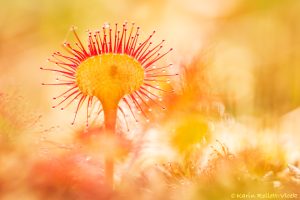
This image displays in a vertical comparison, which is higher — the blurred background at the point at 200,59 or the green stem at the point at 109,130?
the blurred background at the point at 200,59

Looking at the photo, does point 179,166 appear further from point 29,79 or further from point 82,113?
point 29,79

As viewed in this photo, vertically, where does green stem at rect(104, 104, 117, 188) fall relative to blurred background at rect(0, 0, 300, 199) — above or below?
below

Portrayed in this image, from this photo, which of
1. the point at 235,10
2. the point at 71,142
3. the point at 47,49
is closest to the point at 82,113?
the point at 71,142

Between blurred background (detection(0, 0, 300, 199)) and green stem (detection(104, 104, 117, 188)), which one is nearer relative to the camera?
green stem (detection(104, 104, 117, 188))

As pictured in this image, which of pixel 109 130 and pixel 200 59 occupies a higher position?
pixel 200 59
